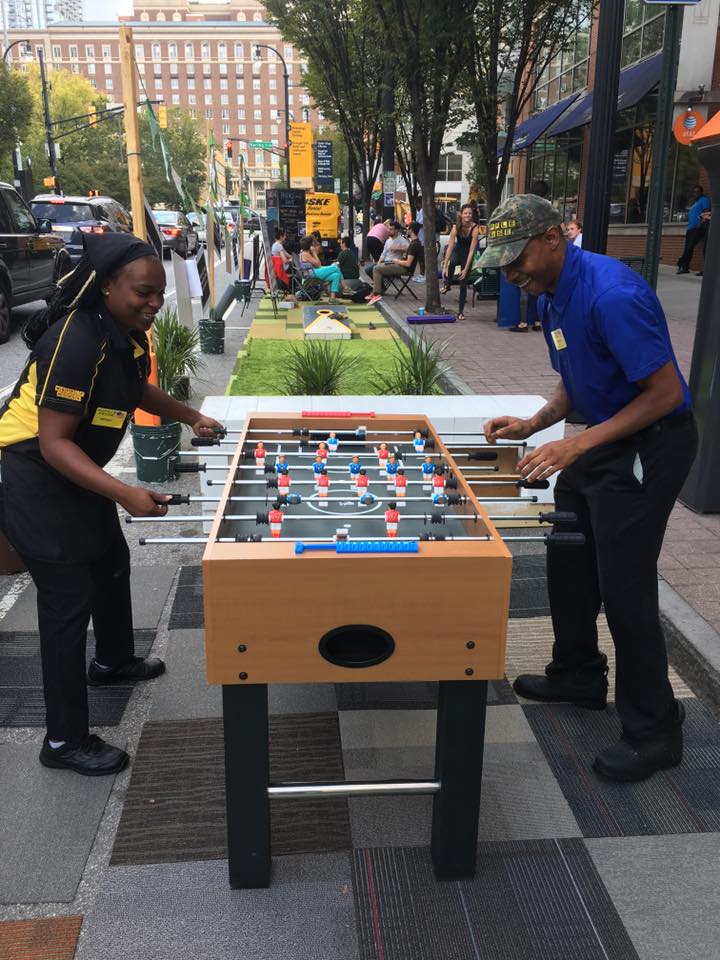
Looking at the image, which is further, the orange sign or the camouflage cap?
the orange sign

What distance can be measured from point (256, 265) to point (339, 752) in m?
18.3

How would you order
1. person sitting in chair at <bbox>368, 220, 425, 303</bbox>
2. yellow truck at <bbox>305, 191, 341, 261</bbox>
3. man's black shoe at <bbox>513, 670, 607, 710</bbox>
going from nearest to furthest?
man's black shoe at <bbox>513, 670, 607, 710</bbox> < person sitting in chair at <bbox>368, 220, 425, 303</bbox> < yellow truck at <bbox>305, 191, 341, 261</bbox>

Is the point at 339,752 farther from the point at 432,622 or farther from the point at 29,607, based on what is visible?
the point at 29,607

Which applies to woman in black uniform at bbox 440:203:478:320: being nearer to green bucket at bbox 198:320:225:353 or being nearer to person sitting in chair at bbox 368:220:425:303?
person sitting in chair at bbox 368:220:425:303

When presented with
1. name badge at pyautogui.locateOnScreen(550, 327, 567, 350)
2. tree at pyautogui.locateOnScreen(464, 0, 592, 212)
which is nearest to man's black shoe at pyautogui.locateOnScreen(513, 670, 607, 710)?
name badge at pyautogui.locateOnScreen(550, 327, 567, 350)

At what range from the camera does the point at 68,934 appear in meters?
2.35

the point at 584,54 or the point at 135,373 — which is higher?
the point at 584,54

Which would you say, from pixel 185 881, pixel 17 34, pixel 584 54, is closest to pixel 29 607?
pixel 185 881

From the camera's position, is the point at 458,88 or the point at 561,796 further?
the point at 458,88

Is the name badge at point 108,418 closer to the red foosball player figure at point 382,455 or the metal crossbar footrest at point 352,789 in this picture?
the red foosball player figure at point 382,455

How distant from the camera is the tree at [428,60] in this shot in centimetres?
1251

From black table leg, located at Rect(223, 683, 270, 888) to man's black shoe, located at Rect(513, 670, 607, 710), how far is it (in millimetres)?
1485

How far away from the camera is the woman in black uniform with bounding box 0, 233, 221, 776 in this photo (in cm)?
272

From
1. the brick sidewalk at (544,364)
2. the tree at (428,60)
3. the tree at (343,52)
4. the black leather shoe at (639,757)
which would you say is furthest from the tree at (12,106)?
the black leather shoe at (639,757)
